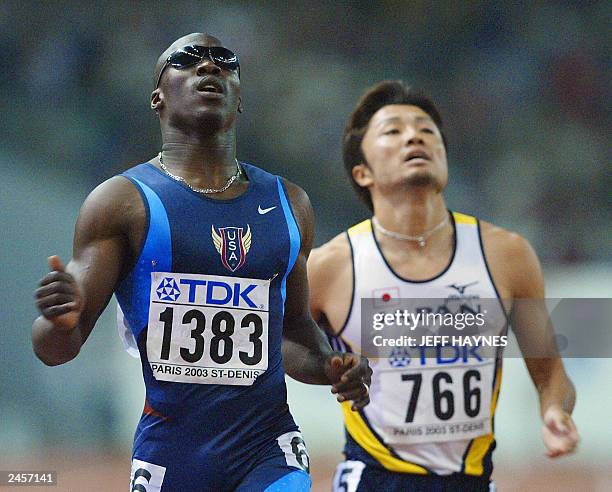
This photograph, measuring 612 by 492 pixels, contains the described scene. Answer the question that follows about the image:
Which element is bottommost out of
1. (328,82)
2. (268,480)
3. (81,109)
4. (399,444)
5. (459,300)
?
(268,480)

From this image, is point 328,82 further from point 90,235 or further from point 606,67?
point 90,235

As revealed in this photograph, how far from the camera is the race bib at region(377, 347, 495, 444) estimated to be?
4.76m

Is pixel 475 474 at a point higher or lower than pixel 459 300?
lower

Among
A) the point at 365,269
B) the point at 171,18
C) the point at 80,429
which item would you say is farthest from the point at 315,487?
the point at 171,18

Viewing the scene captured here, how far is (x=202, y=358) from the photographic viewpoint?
334cm

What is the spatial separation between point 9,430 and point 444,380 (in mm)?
5368

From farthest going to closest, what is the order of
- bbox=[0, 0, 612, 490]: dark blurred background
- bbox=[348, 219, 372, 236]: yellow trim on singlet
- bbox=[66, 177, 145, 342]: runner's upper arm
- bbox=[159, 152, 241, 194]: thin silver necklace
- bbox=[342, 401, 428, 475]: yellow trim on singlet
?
bbox=[0, 0, 612, 490]: dark blurred background
bbox=[348, 219, 372, 236]: yellow trim on singlet
bbox=[342, 401, 428, 475]: yellow trim on singlet
bbox=[159, 152, 241, 194]: thin silver necklace
bbox=[66, 177, 145, 342]: runner's upper arm

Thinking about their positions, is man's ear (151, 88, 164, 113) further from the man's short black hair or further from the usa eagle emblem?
the man's short black hair

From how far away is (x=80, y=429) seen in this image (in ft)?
30.2

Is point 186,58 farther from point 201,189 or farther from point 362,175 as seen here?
point 362,175

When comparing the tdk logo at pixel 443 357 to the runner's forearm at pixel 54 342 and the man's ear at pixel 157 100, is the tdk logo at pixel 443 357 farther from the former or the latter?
the runner's forearm at pixel 54 342

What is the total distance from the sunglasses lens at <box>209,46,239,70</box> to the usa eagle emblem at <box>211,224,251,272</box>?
64cm

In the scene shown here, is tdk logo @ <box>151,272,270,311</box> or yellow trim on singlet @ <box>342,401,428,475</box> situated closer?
tdk logo @ <box>151,272,270,311</box>

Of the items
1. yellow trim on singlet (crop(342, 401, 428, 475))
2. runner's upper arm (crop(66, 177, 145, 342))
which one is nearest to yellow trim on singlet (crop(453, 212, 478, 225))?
yellow trim on singlet (crop(342, 401, 428, 475))
